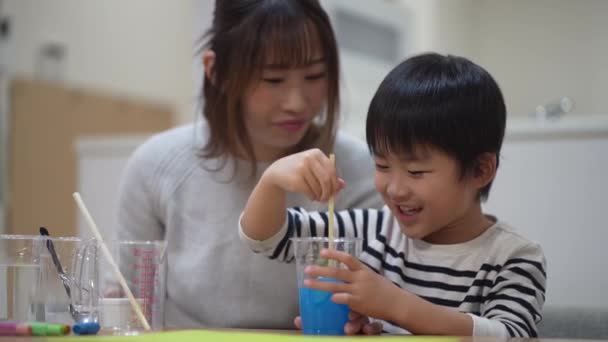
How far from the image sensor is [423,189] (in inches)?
42.3

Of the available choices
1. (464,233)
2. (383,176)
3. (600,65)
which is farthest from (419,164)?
(600,65)

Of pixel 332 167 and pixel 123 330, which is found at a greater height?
pixel 332 167

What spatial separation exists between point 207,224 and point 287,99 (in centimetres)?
30

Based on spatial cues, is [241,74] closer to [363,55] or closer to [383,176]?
[383,176]

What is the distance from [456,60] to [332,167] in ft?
0.91

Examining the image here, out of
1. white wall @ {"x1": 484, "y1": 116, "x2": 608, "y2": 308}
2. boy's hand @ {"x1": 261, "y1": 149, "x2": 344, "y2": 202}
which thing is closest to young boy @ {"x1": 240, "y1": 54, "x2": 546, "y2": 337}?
boy's hand @ {"x1": 261, "y1": 149, "x2": 344, "y2": 202}

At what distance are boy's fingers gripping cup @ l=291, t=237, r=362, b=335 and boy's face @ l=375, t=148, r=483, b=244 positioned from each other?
16cm

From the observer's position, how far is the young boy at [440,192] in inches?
40.8

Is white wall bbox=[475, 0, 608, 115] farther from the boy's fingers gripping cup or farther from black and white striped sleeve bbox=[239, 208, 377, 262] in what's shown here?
the boy's fingers gripping cup

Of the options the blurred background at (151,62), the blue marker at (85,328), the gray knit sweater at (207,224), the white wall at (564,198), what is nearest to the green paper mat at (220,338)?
the blue marker at (85,328)

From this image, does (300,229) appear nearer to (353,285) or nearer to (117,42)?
(353,285)

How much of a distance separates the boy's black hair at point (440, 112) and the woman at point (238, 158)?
10.4 inches

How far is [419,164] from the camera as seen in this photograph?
107 centimetres

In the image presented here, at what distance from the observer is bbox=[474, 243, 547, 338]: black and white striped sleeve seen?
3.24ft
